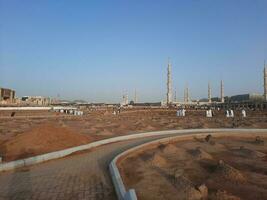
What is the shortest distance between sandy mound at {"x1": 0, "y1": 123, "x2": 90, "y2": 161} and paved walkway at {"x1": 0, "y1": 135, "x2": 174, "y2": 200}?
107 inches

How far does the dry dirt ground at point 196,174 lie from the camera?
27.5 ft

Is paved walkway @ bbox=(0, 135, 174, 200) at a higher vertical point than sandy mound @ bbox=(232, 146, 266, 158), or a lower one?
higher

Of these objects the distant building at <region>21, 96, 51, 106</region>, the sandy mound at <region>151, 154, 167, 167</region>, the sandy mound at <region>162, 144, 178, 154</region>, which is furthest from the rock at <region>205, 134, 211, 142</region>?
the distant building at <region>21, 96, 51, 106</region>

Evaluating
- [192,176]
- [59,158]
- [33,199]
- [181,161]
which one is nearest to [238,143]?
[181,161]

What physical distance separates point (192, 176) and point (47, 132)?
9.22 meters

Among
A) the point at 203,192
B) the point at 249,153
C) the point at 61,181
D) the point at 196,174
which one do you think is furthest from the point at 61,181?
the point at 249,153

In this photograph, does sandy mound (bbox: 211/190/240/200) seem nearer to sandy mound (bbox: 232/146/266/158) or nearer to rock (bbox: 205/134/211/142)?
sandy mound (bbox: 232/146/266/158)

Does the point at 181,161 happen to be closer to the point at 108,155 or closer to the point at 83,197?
the point at 108,155

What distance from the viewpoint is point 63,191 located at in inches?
300

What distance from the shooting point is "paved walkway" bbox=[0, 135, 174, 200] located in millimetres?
7361

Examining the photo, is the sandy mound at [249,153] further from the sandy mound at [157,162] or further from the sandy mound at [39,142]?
the sandy mound at [39,142]

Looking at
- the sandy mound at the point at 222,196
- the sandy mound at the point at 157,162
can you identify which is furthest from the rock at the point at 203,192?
the sandy mound at the point at 157,162

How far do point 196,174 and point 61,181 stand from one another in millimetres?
5415

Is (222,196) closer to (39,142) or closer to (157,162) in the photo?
(157,162)
